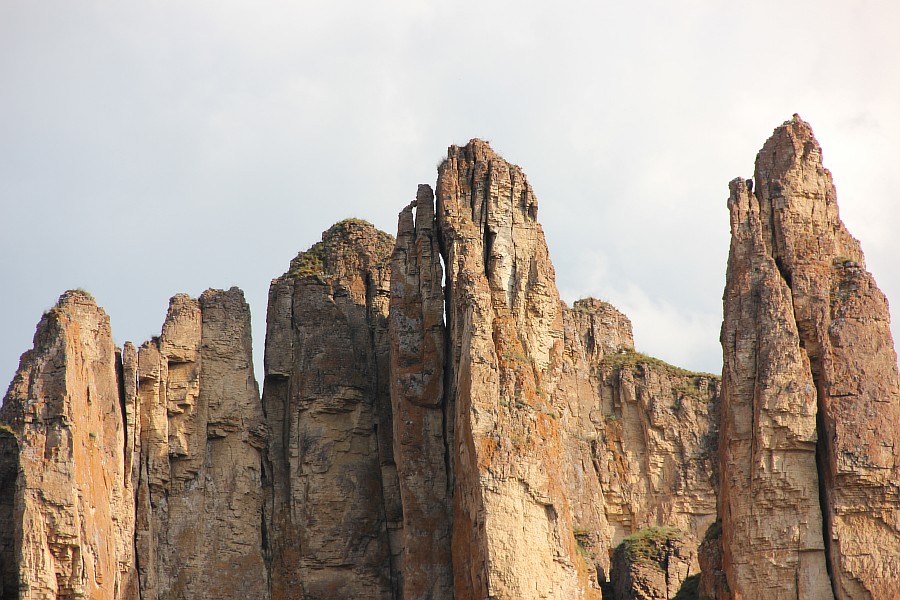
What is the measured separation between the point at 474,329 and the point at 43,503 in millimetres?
13017

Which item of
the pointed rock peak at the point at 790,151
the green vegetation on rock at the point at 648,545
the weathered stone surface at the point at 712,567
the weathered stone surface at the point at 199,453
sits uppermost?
the pointed rock peak at the point at 790,151

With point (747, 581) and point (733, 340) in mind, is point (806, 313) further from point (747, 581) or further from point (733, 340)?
point (747, 581)

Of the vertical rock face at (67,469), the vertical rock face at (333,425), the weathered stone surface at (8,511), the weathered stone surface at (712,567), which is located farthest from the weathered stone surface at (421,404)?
the weathered stone surface at (8,511)

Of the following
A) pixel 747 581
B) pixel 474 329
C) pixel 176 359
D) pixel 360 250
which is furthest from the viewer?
pixel 360 250

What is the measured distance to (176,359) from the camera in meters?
66.2

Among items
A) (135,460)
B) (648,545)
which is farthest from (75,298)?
(648,545)

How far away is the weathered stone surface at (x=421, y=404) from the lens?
62.4 meters

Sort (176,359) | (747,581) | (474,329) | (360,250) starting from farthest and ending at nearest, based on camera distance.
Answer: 1. (360,250)
2. (176,359)
3. (474,329)
4. (747,581)

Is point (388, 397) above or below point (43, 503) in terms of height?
above

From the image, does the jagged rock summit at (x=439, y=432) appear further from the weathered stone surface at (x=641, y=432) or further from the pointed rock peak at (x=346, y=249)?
the weathered stone surface at (x=641, y=432)

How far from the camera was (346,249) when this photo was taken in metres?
71.1

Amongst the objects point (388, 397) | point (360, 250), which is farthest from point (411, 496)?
point (360, 250)

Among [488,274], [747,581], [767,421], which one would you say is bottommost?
[747,581]

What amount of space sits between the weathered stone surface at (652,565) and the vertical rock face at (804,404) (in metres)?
7.78
